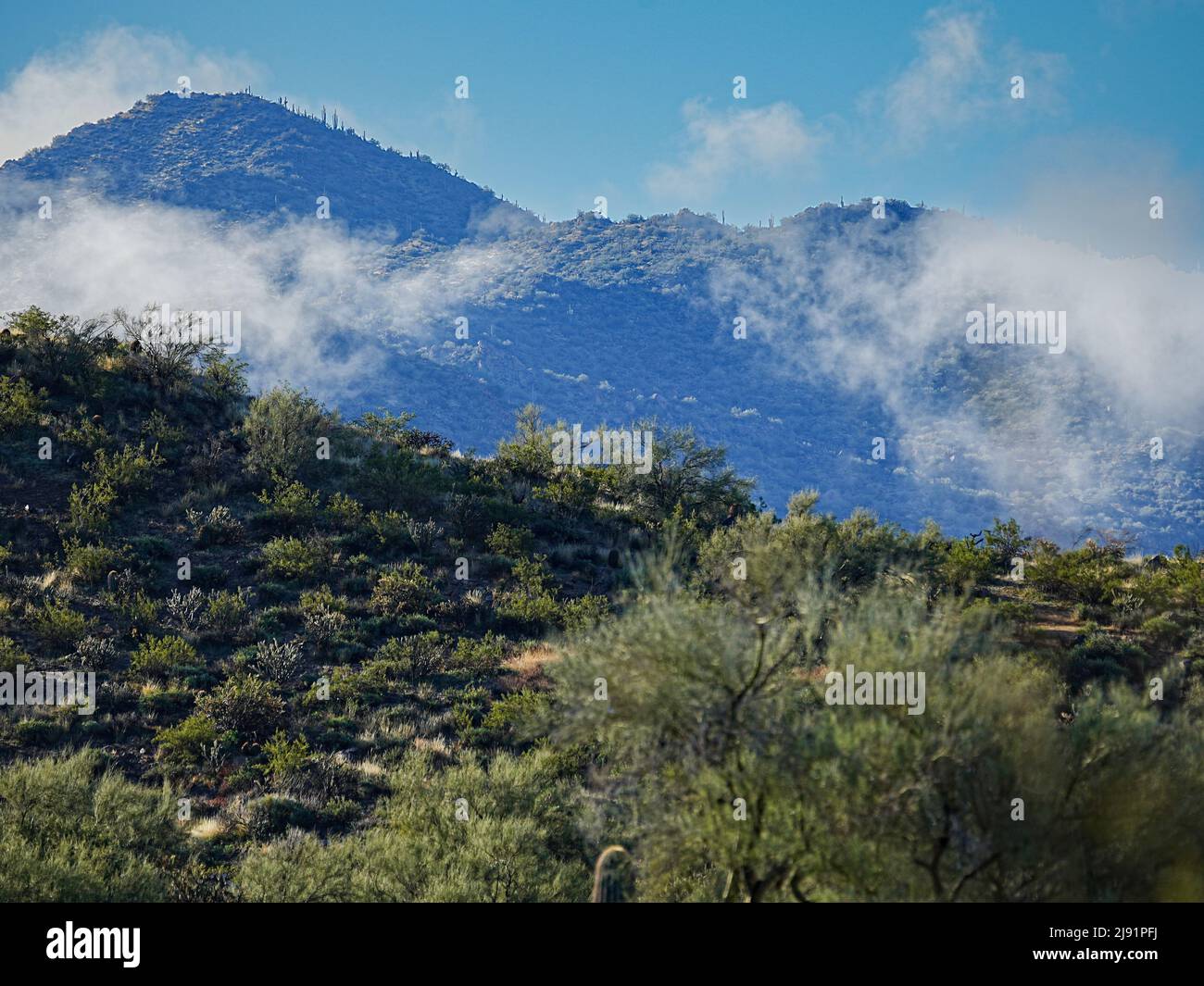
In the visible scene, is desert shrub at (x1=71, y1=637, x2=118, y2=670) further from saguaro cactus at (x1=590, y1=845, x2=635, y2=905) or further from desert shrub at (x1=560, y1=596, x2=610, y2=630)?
saguaro cactus at (x1=590, y1=845, x2=635, y2=905)

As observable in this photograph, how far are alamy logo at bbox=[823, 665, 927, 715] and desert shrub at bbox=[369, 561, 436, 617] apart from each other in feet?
44.3

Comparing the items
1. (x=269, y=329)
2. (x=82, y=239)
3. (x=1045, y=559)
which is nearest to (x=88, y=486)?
(x=1045, y=559)

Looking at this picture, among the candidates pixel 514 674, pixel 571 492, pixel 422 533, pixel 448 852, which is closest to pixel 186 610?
pixel 422 533

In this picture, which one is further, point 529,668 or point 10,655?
point 529,668

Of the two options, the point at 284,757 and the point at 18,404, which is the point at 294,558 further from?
the point at 18,404

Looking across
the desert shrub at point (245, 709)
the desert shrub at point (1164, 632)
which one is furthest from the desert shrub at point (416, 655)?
the desert shrub at point (1164, 632)

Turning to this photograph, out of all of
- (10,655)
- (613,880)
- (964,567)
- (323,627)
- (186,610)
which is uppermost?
(964,567)

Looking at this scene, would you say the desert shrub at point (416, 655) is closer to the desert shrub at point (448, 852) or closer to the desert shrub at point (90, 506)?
the desert shrub at point (448, 852)

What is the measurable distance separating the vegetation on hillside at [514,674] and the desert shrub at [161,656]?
0.24ft

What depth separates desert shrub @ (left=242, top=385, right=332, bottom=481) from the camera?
25.0 metres

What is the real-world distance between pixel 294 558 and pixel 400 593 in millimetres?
2764

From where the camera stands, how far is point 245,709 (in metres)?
15.0

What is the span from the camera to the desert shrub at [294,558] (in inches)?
805
